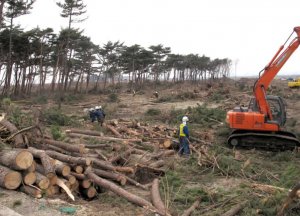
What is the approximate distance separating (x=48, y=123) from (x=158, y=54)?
41.4 meters

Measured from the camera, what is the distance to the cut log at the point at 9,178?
7.50 metres

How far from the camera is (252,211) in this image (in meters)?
7.32

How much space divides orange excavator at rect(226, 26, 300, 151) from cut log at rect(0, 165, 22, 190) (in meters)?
10.1

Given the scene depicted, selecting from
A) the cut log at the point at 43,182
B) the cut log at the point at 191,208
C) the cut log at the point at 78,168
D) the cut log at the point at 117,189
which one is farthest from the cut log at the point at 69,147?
the cut log at the point at 191,208

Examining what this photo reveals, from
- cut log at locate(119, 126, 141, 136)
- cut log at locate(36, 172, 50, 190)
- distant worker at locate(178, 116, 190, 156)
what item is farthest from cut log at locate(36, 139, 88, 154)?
cut log at locate(119, 126, 141, 136)

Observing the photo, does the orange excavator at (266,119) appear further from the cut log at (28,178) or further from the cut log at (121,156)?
the cut log at (28,178)

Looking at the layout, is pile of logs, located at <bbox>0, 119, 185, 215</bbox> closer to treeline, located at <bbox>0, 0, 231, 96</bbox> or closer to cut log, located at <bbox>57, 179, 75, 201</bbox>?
cut log, located at <bbox>57, 179, 75, 201</bbox>

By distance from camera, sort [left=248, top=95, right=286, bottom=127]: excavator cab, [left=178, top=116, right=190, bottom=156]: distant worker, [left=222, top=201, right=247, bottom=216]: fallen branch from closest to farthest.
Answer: [left=222, top=201, right=247, bottom=216]: fallen branch < [left=178, top=116, right=190, bottom=156]: distant worker < [left=248, top=95, right=286, bottom=127]: excavator cab


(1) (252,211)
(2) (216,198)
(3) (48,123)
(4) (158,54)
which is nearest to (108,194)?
(2) (216,198)

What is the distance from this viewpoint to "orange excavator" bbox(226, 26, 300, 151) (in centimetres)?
1460

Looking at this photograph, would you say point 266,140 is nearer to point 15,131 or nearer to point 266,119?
point 266,119

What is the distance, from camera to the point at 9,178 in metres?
7.54

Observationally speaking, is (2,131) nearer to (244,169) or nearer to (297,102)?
(244,169)

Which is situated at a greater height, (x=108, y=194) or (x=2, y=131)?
(x=2, y=131)
